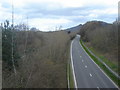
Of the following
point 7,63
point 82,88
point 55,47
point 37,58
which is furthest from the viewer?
point 55,47

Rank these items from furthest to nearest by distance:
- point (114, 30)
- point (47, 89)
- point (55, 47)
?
1. point (114, 30)
2. point (55, 47)
3. point (47, 89)

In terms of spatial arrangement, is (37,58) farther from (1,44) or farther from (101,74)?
(101,74)

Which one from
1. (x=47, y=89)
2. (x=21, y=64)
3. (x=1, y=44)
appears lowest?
(x=47, y=89)

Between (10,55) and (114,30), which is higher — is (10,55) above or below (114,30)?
below

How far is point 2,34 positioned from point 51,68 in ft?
27.0

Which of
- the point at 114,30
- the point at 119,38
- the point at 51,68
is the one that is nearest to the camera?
the point at 51,68

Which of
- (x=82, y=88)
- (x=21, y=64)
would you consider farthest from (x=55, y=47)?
(x=82, y=88)

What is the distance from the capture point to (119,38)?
45.6 meters

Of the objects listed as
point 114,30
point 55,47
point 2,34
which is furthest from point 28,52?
point 114,30

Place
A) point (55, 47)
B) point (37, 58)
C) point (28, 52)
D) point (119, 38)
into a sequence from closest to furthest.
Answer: point (37, 58), point (28, 52), point (55, 47), point (119, 38)

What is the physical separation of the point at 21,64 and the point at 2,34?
465 centimetres

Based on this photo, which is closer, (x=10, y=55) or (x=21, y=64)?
(x=10, y=55)

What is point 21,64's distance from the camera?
Result: 26.5 meters

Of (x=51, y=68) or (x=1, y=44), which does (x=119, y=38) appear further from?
(x=1, y=44)
